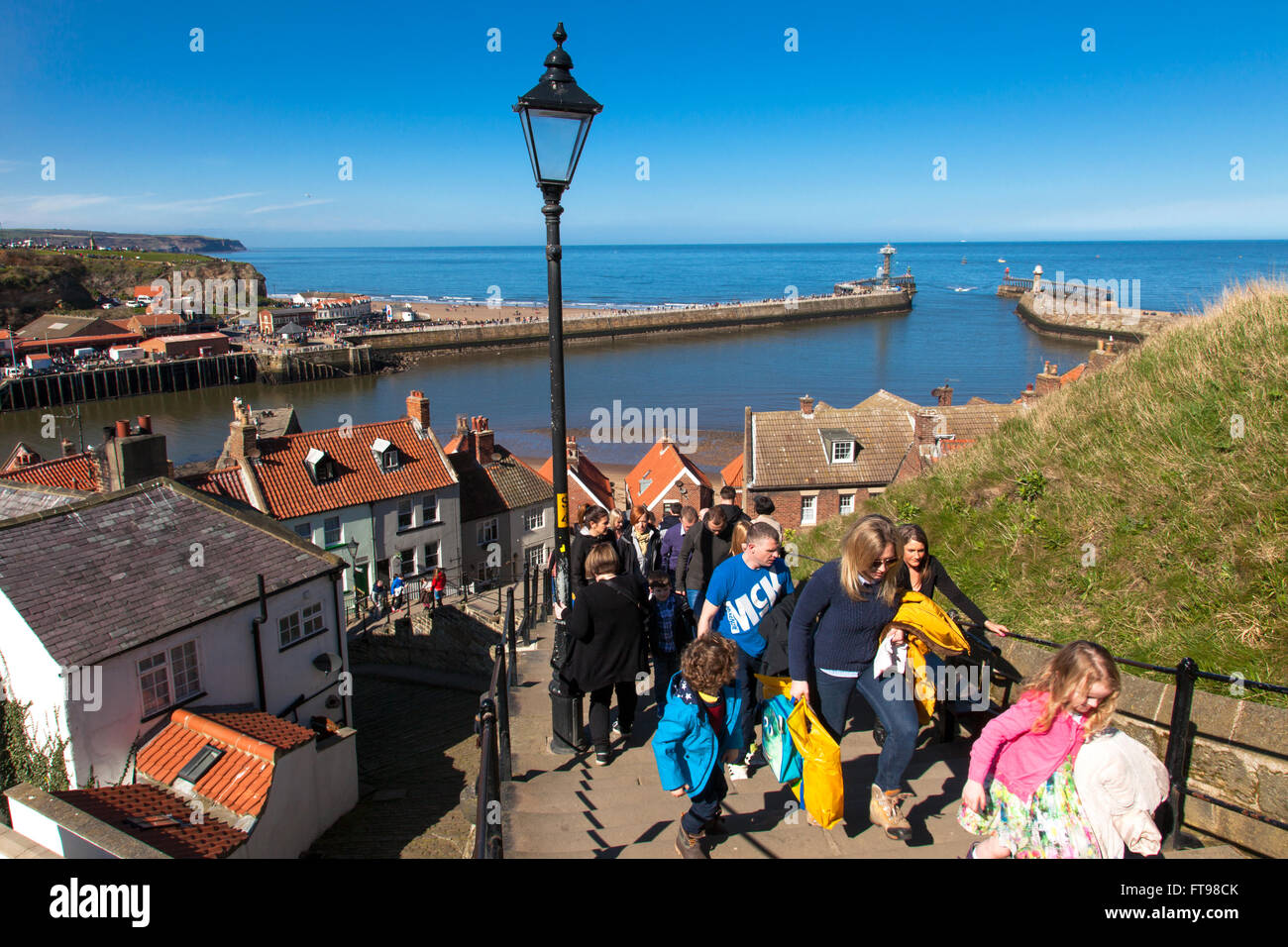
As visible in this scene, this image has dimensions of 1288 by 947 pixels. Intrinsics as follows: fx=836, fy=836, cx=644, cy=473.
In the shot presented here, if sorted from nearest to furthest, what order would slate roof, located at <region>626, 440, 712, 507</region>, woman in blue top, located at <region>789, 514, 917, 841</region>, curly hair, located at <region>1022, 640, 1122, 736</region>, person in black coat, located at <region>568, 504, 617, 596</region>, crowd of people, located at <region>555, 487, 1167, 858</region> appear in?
curly hair, located at <region>1022, 640, 1122, 736</region> → crowd of people, located at <region>555, 487, 1167, 858</region> → woman in blue top, located at <region>789, 514, 917, 841</region> → person in black coat, located at <region>568, 504, 617, 596</region> → slate roof, located at <region>626, 440, 712, 507</region>

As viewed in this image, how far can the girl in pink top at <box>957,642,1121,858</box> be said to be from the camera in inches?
149

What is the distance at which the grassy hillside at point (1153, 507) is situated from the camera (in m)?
6.72

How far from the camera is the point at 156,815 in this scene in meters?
13.1

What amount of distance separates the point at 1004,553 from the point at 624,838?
5.42m

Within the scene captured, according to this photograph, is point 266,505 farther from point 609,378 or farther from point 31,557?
point 609,378

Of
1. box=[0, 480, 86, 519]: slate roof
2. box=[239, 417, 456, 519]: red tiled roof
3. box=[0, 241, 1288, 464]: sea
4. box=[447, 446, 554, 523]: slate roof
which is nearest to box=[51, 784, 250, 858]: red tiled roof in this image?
box=[0, 480, 86, 519]: slate roof

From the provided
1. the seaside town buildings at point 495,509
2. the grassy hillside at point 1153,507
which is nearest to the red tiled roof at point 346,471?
the seaside town buildings at point 495,509

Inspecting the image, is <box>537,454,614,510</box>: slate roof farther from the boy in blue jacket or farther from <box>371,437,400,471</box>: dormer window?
the boy in blue jacket

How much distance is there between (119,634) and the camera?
1512cm

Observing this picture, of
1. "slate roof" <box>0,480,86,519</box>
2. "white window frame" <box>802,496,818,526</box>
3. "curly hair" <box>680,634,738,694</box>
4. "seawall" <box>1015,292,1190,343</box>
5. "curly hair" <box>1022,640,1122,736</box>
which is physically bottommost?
"white window frame" <box>802,496,818,526</box>

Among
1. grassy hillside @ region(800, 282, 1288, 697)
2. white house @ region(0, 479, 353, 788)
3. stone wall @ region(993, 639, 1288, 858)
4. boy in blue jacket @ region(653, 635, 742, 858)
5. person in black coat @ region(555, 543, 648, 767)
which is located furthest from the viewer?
white house @ region(0, 479, 353, 788)

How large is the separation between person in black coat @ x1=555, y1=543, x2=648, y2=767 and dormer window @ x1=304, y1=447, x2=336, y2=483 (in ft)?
88.4

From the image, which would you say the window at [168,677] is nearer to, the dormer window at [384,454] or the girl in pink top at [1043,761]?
the girl in pink top at [1043,761]
